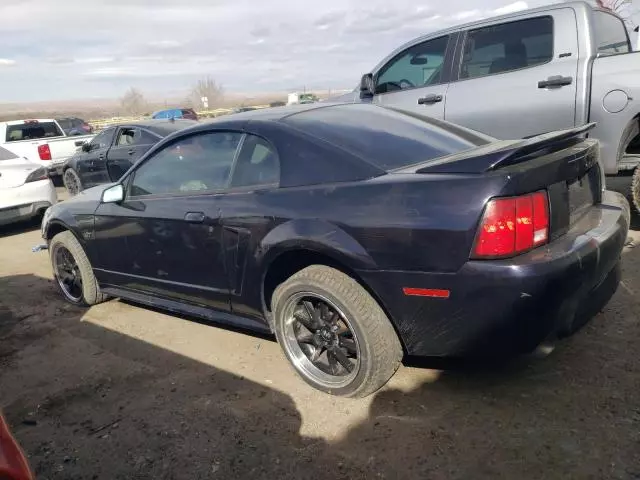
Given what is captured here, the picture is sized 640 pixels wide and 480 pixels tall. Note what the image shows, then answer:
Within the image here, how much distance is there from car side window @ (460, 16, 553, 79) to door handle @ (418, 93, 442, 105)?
317mm

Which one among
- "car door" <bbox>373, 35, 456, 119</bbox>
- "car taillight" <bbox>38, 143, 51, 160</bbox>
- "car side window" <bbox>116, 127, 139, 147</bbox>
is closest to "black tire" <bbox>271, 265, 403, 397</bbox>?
"car door" <bbox>373, 35, 456, 119</bbox>

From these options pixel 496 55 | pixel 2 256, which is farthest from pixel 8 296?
pixel 496 55

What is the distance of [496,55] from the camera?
552cm

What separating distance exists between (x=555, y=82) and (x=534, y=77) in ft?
0.70

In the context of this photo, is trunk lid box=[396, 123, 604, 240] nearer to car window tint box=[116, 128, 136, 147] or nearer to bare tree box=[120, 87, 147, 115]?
car window tint box=[116, 128, 136, 147]

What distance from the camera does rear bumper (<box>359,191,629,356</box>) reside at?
2.37 meters

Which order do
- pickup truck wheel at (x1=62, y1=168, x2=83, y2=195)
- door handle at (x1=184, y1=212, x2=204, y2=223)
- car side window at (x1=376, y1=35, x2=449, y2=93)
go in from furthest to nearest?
pickup truck wheel at (x1=62, y1=168, x2=83, y2=195), car side window at (x1=376, y1=35, x2=449, y2=93), door handle at (x1=184, y1=212, x2=204, y2=223)

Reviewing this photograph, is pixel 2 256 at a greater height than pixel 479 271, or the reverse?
pixel 479 271

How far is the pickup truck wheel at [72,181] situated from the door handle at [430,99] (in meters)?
6.74

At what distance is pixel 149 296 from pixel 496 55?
398 centimetres

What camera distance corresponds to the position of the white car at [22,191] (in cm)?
751

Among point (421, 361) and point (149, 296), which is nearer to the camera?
point (421, 361)

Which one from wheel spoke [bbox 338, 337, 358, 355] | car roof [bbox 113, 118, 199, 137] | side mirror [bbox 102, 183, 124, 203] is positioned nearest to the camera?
wheel spoke [bbox 338, 337, 358, 355]

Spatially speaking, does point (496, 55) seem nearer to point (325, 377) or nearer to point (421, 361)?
point (421, 361)
